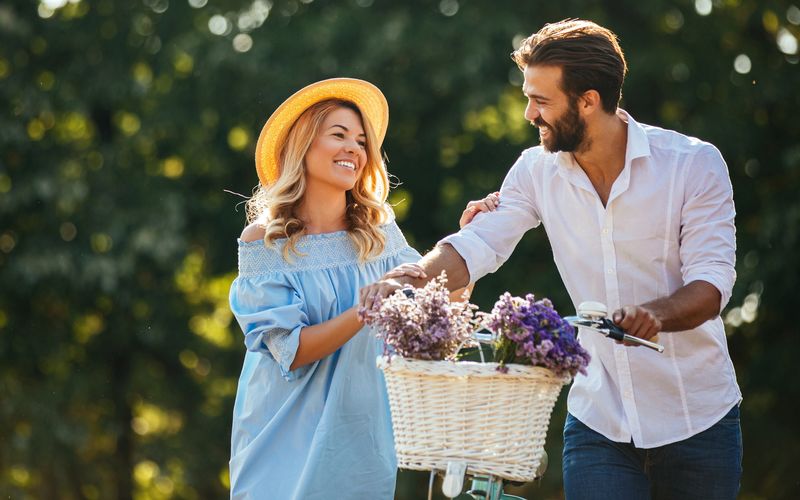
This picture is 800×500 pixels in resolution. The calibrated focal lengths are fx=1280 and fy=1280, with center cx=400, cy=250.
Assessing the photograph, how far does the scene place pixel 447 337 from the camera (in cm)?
318

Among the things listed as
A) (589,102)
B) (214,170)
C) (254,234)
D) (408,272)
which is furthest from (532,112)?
(214,170)

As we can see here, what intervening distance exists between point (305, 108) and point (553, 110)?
3.64 feet

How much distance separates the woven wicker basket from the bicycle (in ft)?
0.17

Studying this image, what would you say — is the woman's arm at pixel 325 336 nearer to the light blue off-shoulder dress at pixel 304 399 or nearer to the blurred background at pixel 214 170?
the light blue off-shoulder dress at pixel 304 399

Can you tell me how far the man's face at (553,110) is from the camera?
3857 mm

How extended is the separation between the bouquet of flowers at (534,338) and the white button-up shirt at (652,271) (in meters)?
0.68

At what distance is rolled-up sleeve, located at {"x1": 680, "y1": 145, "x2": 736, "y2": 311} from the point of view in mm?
3656

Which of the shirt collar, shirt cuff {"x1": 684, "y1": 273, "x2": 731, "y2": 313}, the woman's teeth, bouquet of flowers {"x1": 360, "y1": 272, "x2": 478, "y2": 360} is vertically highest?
the shirt collar

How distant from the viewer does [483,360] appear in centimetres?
324

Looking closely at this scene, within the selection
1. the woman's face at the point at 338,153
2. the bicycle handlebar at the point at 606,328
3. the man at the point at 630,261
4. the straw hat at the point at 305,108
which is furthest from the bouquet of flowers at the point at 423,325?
the straw hat at the point at 305,108

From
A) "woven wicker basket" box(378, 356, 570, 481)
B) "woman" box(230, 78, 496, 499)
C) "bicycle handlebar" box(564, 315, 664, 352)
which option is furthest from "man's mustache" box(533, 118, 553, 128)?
"woven wicker basket" box(378, 356, 570, 481)

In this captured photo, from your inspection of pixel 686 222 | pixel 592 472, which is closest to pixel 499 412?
pixel 592 472

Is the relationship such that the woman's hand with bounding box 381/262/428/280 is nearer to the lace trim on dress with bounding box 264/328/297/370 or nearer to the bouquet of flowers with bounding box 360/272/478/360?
the bouquet of flowers with bounding box 360/272/478/360

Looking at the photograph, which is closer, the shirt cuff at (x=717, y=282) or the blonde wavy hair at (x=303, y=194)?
the shirt cuff at (x=717, y=282)
